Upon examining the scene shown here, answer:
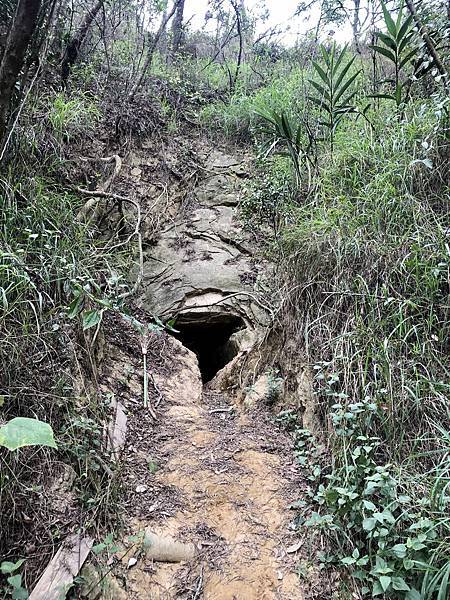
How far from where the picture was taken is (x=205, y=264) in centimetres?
446

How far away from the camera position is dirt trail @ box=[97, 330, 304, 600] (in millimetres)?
1845

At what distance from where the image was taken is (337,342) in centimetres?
246

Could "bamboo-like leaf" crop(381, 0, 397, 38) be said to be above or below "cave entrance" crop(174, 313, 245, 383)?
above

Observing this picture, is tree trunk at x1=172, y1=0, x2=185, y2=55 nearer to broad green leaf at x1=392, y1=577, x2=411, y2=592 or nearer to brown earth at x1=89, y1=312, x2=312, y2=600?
brown earth at x1=89, y1=312, x2=312, y2=600

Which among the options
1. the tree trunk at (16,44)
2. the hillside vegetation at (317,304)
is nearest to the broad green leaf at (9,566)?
the hillside vegetation at (317,304)

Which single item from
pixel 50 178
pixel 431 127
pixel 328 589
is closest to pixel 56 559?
pixel 328 589

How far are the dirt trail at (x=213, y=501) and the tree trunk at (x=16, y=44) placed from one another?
1.87 m

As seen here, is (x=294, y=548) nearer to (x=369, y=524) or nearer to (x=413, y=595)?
(x=369, y=524)

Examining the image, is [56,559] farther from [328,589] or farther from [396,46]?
[396,46]

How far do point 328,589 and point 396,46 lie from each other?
377cm

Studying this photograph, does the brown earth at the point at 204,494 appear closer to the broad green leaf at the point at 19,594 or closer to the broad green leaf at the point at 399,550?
the broad green leaf at the point at 19,594

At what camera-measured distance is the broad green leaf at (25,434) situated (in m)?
0.98

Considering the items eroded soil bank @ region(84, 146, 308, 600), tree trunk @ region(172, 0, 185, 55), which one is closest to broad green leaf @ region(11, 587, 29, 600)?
eroded soil bank @ region(84, 146, 308, 600)

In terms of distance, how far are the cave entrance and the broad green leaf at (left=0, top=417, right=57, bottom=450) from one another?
287 cm
